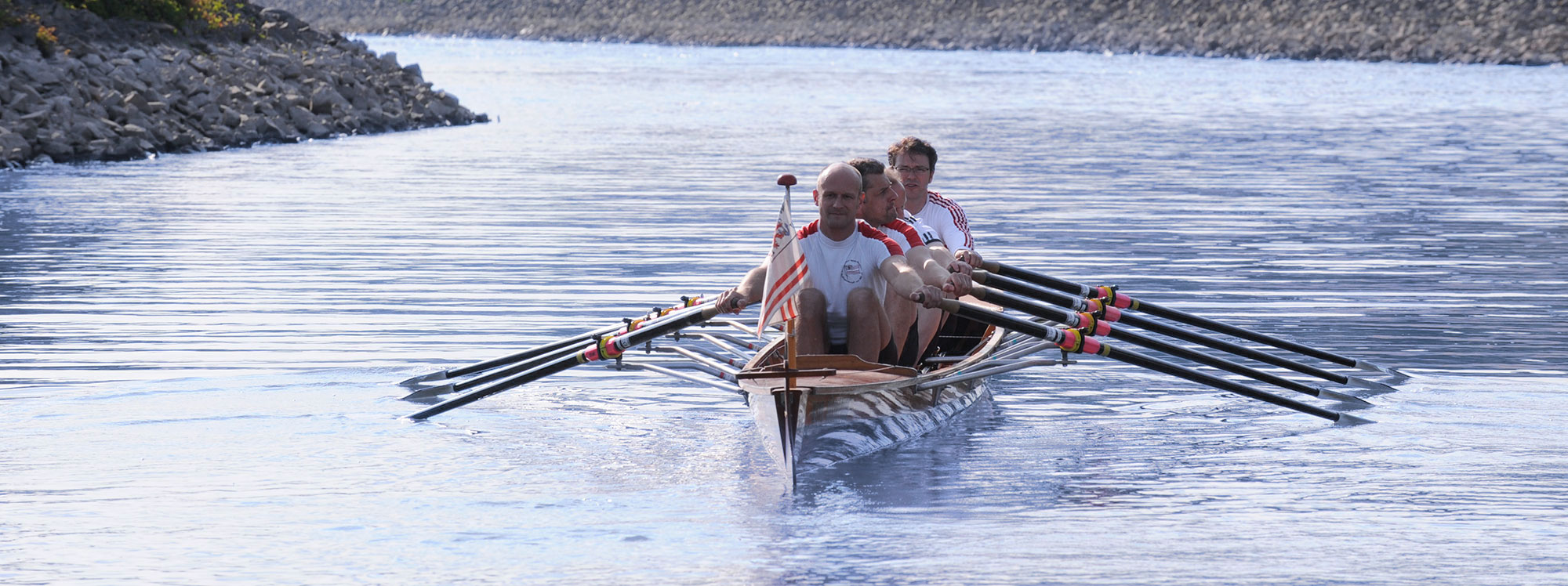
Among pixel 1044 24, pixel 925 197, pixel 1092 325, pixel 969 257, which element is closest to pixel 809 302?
pixel 1092 325

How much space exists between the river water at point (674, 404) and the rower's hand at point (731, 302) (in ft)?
2.05

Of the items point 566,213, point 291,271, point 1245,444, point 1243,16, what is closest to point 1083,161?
point 566,213

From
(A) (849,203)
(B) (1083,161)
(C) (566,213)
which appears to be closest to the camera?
(A) (849,203)

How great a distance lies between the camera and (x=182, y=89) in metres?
31.5

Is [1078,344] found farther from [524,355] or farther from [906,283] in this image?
[524,355]

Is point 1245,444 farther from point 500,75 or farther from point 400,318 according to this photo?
point 500,75

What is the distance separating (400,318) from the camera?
1232 cm

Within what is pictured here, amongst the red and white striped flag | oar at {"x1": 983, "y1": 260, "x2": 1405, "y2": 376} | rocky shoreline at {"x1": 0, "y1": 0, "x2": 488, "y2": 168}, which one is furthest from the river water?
rocky shoreline at {"x1": 0, "y1": 0, "x2": 488, "y2": 168}

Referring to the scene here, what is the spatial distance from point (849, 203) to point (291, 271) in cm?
723

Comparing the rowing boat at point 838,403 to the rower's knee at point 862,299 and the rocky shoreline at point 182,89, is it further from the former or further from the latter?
the rocky shoreline at point 182,89

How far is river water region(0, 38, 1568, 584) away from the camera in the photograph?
693 centimetres

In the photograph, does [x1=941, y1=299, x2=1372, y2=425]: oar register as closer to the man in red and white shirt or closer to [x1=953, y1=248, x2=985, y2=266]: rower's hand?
[x1=953, y1=248, x2=985, y2=266]: rower's hand

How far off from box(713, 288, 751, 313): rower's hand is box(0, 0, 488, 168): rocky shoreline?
1870 cm

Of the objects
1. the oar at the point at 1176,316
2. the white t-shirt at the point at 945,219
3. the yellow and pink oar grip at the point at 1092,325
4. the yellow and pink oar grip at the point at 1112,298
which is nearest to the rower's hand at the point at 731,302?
the yellow and pink oar grip at the point at 1092,325
